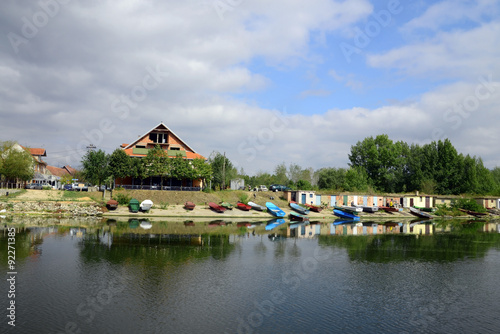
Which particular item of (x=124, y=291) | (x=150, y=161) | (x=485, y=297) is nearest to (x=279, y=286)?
(x=124, y=291)

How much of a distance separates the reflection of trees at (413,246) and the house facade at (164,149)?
35811 mm

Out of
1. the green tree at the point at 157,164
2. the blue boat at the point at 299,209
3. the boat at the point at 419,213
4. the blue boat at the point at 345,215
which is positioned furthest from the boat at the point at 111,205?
the boat at the point at 419,213

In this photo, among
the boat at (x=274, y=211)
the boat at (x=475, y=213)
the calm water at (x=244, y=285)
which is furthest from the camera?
the boat at (x=475, y=213)

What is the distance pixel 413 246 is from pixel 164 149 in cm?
5115

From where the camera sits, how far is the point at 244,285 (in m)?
19.5

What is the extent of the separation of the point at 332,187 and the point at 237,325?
7778 cm

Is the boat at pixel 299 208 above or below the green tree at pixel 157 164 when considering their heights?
below

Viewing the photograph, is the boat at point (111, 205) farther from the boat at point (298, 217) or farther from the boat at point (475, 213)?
the boat at point (475, 213)

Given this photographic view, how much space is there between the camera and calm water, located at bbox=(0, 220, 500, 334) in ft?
48.0

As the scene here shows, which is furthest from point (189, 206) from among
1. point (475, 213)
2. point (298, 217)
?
point (475, 213)

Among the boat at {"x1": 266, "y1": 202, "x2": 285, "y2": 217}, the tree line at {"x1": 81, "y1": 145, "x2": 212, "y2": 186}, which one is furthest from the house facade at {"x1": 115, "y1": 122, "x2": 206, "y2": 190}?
the boat at {"x1": 266, "y1": 202, "x2": 285, "y2": 217}

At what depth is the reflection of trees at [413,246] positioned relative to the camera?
2867 cm

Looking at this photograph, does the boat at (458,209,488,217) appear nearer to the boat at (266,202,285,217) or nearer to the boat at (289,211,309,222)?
the boat at (289,211,309,222)

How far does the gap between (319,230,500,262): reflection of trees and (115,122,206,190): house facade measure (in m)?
35.8
